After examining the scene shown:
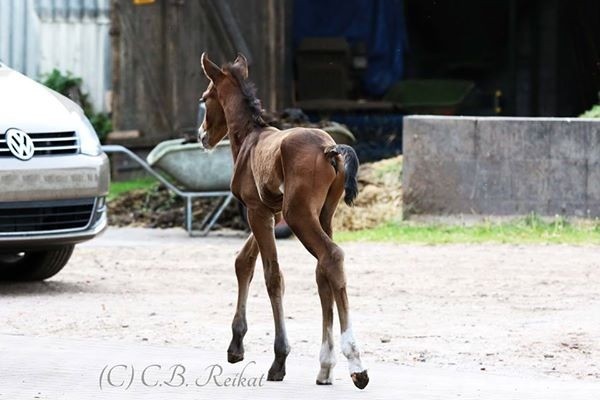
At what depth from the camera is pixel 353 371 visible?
7.94m

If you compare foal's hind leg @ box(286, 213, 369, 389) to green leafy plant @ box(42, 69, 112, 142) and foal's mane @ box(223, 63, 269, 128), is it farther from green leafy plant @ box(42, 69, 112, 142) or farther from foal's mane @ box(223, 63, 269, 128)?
green leafy plant @ box(42, 69, 112, 142)

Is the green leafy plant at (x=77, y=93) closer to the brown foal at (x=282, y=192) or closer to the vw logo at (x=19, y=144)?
the vw logo at (x=19, y=144)

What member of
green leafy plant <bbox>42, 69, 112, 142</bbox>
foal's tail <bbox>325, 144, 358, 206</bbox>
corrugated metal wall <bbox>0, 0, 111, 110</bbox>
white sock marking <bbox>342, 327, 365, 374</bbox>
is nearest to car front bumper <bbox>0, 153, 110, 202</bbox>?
foal's tail <bbox>325, 144, 358, 206</bbox>

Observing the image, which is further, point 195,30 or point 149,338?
point 195,30

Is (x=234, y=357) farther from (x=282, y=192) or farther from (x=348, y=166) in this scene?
(x=348, y=166)

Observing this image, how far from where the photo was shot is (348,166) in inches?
318

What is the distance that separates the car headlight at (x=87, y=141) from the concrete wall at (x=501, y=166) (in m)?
4.66

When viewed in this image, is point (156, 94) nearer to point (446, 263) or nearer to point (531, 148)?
point (531, 148)

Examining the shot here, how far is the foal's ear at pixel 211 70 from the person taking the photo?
8812 mm

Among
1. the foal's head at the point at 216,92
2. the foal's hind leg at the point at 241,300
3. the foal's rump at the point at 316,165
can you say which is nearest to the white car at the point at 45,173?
the foal's head at the point at 216,92

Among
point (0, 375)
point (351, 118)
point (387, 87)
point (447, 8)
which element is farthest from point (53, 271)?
point (447, 8)

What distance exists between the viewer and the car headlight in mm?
12422

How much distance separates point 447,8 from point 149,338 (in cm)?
1703

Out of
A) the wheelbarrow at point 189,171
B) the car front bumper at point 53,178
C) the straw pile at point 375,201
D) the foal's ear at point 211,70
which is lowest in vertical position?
the straw pile at point 375,201
